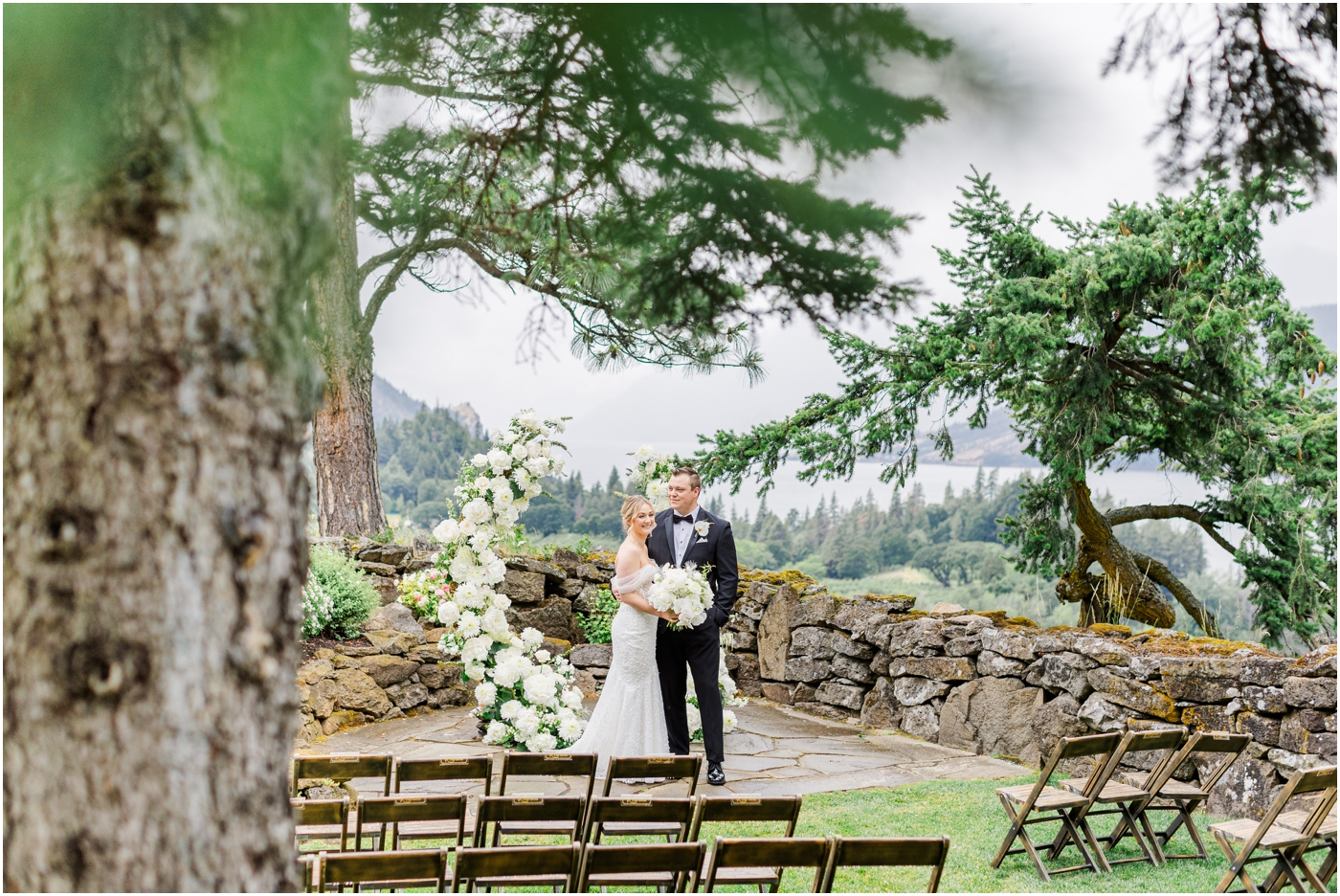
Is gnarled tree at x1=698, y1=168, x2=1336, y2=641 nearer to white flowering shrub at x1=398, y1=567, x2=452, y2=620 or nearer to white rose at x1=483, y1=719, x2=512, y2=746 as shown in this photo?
white flowering shrub at x1=398, y1=567, x2=452, y2=620

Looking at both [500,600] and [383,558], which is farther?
[383,558]

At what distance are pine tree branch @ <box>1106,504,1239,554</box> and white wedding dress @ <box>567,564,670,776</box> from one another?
18.6ft

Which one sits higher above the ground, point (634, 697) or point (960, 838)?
point (634, 697)

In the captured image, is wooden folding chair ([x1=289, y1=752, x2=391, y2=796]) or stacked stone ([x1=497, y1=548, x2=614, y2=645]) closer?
wooden folding chair ([x1=289, y1=752, x2=391, y2=796])

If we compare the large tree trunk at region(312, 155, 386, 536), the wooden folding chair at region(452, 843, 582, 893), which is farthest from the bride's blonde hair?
the large tree trunk at region(312, 155, 386, 536)

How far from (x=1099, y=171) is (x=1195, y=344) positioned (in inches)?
220

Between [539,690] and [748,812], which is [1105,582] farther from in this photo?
[748,812]

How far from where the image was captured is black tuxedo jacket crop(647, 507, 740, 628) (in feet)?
18.6

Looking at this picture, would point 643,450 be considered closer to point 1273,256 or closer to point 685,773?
point 685,773

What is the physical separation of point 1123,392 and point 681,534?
4994 mm

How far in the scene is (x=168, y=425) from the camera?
1715mm

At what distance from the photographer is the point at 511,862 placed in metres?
2.74

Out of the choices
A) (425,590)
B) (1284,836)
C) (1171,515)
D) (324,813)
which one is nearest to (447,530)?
(425,590)

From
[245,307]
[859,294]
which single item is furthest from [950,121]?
[245,307]
